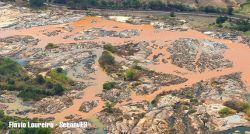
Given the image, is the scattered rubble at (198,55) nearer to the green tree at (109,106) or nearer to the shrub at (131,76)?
the shrub at (131,76)

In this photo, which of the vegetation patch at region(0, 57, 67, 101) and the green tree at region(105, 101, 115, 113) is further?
the vegetation patch at region(0, 57, 67, 101)

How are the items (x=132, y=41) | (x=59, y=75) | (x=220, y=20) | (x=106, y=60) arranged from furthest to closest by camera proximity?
1. (x=220, y=20)
2. (x=132, y=41)
3. (x=106, y=60)
4. (x=59, y=75)

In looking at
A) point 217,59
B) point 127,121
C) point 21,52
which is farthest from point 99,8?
point 127,121

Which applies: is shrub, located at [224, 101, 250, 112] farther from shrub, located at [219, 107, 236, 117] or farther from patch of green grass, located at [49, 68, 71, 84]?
patch of green grass, located at [49, 68, 71, 84]

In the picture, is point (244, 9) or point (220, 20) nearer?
point (220, 20)

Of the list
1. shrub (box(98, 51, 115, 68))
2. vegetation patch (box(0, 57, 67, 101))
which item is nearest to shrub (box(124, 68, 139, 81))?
shrub (box(98, 51, 115, 68))

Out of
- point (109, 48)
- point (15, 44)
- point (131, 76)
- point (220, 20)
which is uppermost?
point (220, 20)

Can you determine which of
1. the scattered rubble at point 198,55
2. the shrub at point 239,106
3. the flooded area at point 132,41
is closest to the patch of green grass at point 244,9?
the flooded area at point 132,41

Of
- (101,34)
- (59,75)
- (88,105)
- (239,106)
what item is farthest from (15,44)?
(239,106)

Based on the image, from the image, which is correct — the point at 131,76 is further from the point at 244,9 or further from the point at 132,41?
the point at 244,9
